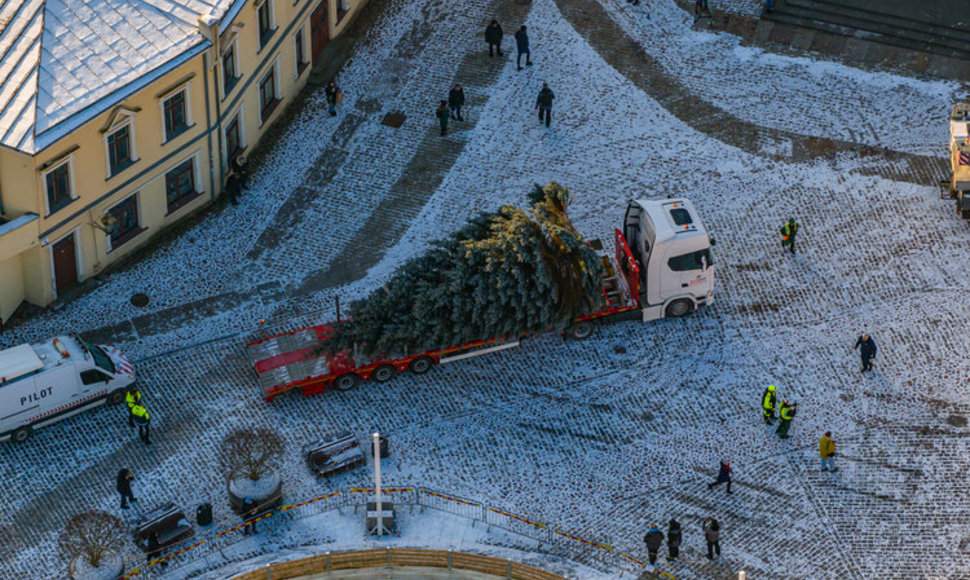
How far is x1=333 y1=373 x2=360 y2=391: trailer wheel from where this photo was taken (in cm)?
6172

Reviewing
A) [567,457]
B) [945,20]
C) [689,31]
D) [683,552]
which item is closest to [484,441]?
[567,457]

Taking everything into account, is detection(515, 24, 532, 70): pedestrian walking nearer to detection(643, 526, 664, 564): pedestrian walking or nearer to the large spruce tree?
the large spruce tree

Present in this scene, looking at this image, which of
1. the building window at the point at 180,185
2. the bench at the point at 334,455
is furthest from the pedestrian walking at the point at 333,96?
the bench at the point at 334,455

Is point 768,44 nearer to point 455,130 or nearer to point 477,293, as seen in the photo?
point 455,130

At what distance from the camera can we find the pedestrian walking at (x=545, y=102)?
71.1 metres

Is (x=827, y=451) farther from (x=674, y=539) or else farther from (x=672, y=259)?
(x=672, y=259)

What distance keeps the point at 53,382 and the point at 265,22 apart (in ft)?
54.0

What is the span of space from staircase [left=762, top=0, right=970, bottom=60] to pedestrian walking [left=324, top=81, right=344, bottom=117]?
1725 centimetres

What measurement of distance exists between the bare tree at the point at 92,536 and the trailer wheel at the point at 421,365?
10.6 metres

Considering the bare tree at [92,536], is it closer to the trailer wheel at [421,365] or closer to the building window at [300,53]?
the trailer wheel at [421,365]

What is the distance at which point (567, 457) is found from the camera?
60.2 metres

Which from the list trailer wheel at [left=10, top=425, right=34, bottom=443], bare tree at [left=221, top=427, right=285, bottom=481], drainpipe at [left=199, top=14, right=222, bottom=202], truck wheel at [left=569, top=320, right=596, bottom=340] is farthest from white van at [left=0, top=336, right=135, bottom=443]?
truck wheel at [left=569, top=320, right=596, bottom=340]

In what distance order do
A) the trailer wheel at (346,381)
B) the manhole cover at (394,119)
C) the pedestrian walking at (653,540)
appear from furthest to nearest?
the manhole cover at (394,119)
the trailer wheel at (346,381)
the pedestrian walking at (653,540)

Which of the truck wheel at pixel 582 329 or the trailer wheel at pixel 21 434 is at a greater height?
the truck wheel at pixel 582 329
